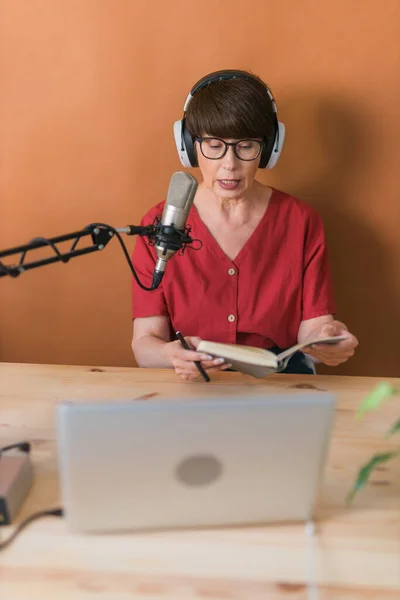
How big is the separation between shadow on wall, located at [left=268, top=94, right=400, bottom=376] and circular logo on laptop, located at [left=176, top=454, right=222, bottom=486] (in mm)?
1119

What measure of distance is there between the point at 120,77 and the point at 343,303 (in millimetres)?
A: 955

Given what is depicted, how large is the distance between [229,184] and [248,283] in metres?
0.26

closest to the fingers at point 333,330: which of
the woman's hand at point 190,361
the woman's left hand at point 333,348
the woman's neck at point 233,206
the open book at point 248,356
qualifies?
the woman's left hand at point 333,348

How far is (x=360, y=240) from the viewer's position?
169 cm

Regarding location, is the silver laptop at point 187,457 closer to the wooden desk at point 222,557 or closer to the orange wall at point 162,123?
the wooden desk at point 222,557

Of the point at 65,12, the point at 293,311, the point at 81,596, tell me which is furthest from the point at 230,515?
the point at 65,12

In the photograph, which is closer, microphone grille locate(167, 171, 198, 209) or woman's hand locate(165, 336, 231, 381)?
microphone grille locate(167, 171, 198, 209)

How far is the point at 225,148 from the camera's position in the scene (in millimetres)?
1293

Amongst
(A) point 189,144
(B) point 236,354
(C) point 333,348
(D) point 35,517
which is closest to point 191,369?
(B) point 236,354

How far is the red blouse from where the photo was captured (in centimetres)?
143

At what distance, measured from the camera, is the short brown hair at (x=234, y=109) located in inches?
49.0

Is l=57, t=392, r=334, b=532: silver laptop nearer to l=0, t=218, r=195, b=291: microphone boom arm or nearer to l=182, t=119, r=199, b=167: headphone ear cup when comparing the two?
l=0, t=218, r=195, b=291: microphone boom arm

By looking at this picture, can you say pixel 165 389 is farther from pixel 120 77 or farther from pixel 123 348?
pixel 120 77

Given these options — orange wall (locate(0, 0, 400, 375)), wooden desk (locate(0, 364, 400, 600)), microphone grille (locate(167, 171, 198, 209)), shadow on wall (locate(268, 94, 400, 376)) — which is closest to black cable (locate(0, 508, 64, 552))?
wooden desk (locate(0, 364, 400, 600))
